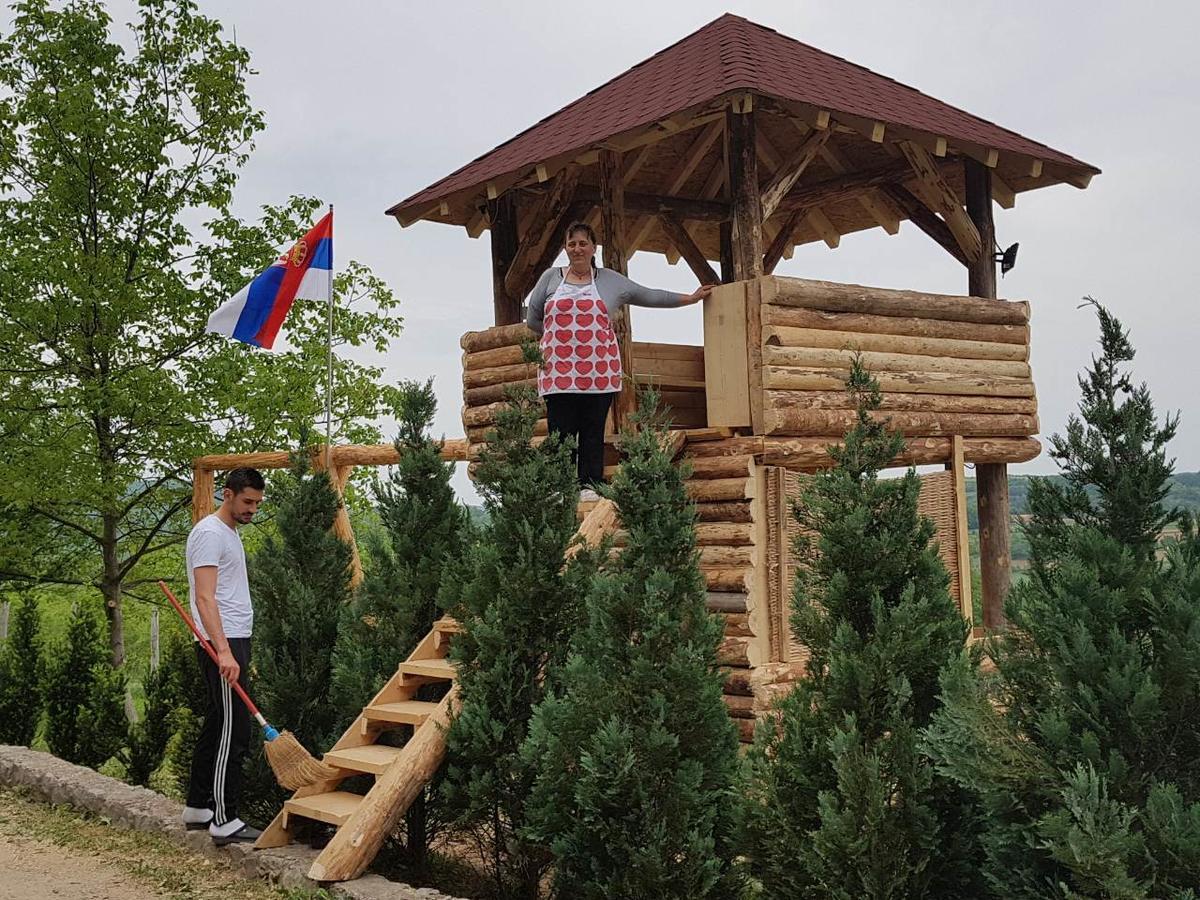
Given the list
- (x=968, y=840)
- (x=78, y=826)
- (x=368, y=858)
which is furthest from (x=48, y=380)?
(x=968, y=840)

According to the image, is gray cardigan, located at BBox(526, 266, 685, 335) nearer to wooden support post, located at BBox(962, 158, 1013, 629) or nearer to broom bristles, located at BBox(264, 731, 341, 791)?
wooden support post, located at BBox(962, 158, 1013, 629)

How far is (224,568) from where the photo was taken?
788 cm

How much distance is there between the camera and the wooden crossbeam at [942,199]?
11367mm

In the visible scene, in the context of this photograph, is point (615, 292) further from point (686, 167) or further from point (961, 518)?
point (961, 518)

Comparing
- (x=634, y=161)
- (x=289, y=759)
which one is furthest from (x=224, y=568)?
(x=634, y=161)

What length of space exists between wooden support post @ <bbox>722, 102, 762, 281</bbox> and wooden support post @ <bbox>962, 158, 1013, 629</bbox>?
122 inches

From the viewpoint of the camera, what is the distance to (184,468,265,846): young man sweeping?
7.69 meters

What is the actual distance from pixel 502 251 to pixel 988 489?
18.2ft

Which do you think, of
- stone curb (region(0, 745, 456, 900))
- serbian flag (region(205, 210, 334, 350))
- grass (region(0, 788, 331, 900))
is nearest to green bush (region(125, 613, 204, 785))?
stone curb (region(0, 745, 456, 900))

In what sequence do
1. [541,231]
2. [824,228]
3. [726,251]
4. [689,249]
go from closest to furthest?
[541,231] < [689,249] < [726,251] < [824,228]

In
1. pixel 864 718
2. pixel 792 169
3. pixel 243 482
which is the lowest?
pixel 864 718

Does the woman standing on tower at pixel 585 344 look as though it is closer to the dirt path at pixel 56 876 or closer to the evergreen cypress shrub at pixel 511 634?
the evergreen cypress shrub at pixel 511 634

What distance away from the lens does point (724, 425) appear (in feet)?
32.6

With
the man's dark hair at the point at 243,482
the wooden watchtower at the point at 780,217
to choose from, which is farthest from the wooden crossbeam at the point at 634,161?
the man's dark hair at the point at 243,482
